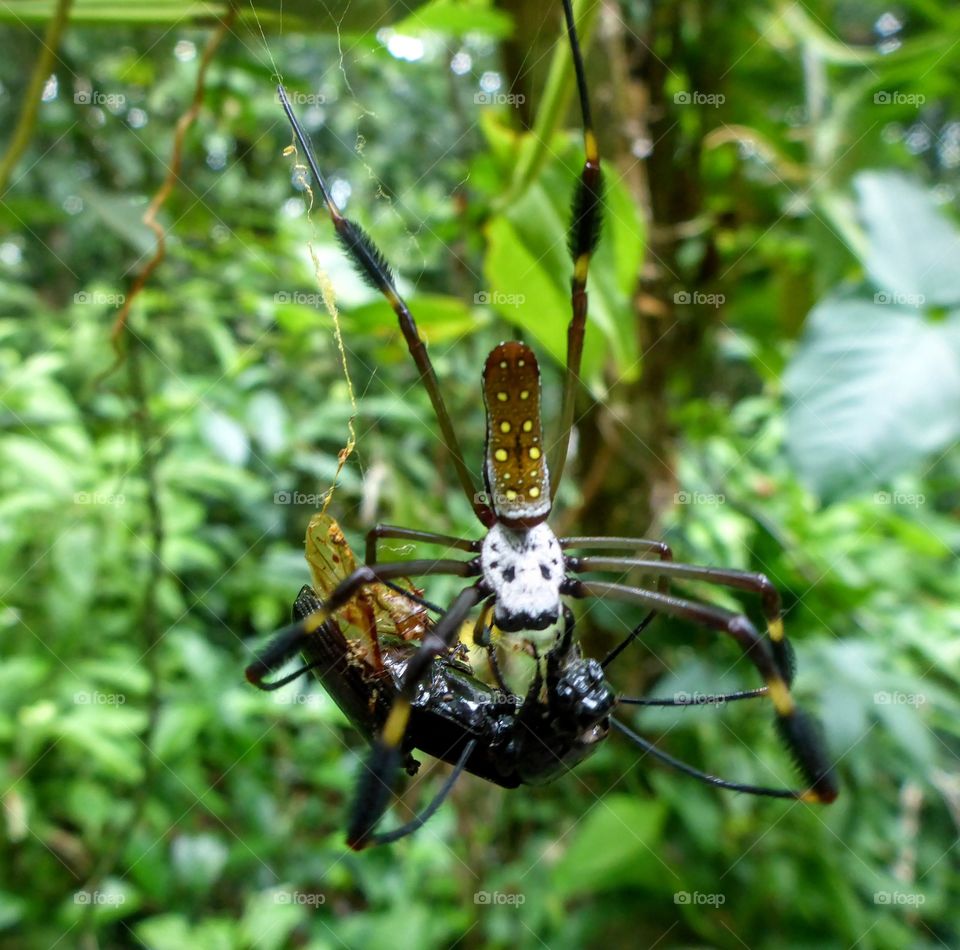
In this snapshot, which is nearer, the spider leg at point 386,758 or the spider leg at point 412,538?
the spider leg at point 386,758

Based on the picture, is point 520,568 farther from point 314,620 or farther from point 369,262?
point 369,262

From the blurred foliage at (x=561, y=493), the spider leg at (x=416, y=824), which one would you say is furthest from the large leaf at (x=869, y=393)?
the spider leg at (x=416, y=824)

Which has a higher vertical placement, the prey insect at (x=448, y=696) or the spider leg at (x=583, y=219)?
the spider leg at (x=583, y=219)

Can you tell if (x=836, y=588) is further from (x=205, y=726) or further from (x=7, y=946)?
(x=7, y=946)

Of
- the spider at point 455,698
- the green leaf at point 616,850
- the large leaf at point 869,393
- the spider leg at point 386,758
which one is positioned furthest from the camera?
the green leaf at point 616,850

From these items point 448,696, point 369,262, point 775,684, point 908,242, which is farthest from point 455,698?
point 908,242

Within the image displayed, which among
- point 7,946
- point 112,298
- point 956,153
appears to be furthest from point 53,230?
point 956,153

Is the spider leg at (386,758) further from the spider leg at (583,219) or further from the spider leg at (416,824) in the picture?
the spider leg at (583,219)

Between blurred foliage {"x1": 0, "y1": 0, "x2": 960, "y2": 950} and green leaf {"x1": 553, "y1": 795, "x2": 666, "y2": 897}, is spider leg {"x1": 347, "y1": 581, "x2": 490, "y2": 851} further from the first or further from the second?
green leaf {"x1": 553, "y1": 795, "x2": 666, "y2": 897}
